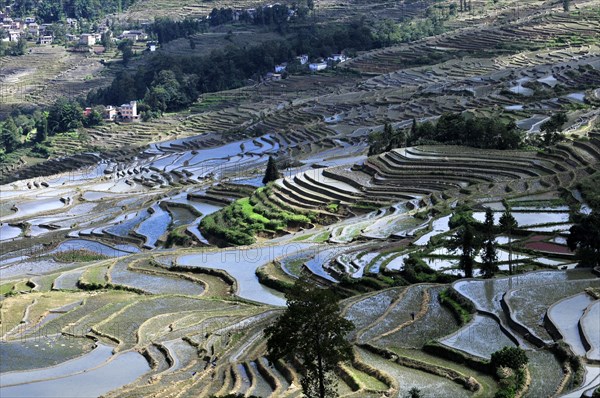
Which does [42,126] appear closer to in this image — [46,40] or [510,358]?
[46,40]

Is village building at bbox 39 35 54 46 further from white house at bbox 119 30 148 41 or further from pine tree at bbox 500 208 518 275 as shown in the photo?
pine tree at bbox 500 208 518 275

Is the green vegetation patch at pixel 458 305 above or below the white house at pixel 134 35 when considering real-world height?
above

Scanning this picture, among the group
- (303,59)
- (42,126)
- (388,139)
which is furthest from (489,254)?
(303,59)

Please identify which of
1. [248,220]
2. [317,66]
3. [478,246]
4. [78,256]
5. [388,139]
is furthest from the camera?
[317,66]

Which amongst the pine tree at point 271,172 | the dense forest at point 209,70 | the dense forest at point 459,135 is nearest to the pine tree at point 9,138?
the dense forest at point 209,70

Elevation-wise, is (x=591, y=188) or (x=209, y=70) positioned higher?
(x=591, y=188)

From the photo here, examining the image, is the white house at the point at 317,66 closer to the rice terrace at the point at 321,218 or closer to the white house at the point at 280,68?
the rice terrace at the point at 321,218
